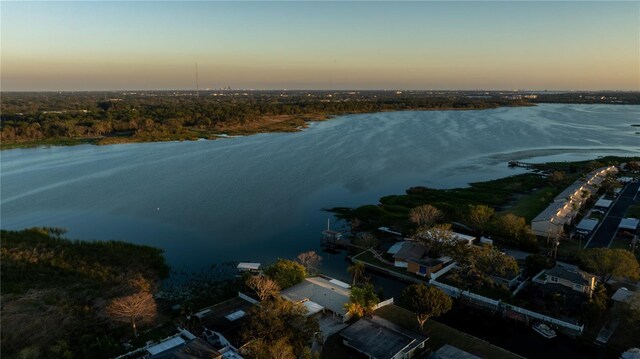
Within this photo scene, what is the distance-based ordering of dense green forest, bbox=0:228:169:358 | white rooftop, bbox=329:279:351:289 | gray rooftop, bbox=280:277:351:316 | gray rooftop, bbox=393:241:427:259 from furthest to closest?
gray rooftop, bbox=393:241:427:259, white rooftop, bbox=329:279:351:289, gray rooftop, bbox=280:277:351:316, dense green forest, bbox=0:228:169:358

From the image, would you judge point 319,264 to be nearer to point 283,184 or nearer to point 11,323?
point 11,323

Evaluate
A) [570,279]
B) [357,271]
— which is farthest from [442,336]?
[570,279]

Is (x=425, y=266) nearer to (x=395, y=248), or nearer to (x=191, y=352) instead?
(x=395, y=248)

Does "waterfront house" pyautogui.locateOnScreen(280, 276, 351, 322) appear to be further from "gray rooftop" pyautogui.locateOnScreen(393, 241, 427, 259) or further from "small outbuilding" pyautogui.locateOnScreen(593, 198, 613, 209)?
"small outbuilding" pyautogui.locateOnScreen(593, 198, 613, 209)

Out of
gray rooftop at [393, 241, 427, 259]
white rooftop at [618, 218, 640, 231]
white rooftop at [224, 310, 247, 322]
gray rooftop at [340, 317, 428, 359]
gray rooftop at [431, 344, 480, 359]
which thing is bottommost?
white rooftop at [224, 310, 247, 322]

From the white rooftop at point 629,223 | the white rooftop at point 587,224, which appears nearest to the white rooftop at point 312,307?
the white rooftop at point 587,224

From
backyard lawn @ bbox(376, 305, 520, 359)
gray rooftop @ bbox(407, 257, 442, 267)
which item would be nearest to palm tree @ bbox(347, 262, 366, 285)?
gray rooftop @ bbox(407, 257, 442, 267)

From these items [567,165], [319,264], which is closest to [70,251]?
[319,264]
